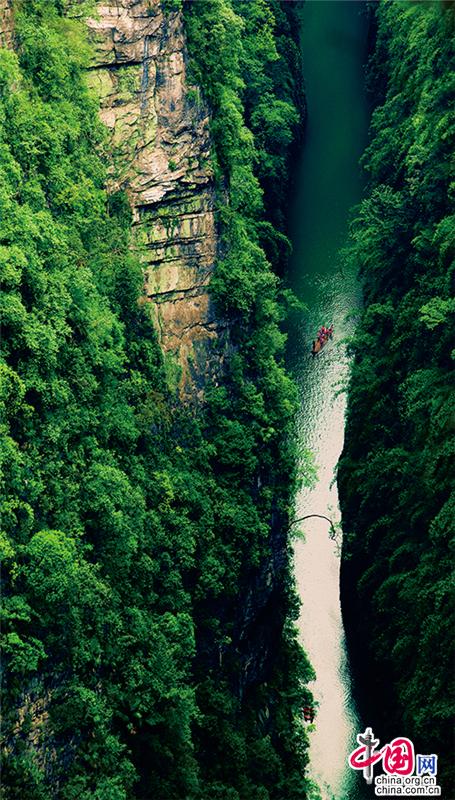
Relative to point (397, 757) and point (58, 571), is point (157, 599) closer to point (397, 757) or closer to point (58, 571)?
point (58, 571)

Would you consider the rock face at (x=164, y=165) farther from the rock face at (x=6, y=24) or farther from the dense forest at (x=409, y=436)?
the dense forest at (x=409, y=436)

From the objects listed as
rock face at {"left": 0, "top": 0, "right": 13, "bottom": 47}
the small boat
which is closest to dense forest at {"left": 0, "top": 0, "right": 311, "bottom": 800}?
rock face at {"left": 0, "top": 0, "right": 13, "bottom": 47}

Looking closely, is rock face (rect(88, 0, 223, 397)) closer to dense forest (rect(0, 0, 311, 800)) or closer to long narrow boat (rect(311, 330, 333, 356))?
dense forest (rect(0, 0, 311, 800))

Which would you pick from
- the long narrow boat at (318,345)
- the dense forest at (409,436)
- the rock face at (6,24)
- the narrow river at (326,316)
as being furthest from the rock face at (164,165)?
the long narrow boat at (318,345)

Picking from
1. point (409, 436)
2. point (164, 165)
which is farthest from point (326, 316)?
point (164, 165)

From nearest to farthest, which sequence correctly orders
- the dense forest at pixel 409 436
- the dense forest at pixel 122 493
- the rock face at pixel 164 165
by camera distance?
the dense forest at pixel 122 493 < the dense forest at pixel 409 436 < the rock face at pixel 164 165

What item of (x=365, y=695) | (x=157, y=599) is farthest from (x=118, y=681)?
(x=365, y=695)
